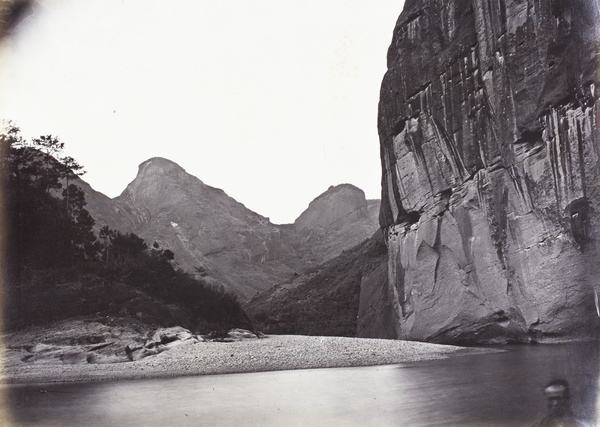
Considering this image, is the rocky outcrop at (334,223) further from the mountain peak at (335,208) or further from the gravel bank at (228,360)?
the gravel bank at (228,360)

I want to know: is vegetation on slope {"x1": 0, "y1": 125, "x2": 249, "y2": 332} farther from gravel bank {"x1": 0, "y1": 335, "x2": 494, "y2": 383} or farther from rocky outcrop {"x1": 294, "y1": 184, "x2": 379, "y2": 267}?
rocky outcrop {"x1": 294, "y1": 184, "x2": 379, "y2": 267}

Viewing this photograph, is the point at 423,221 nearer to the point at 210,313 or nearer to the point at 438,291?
the point at 438,291

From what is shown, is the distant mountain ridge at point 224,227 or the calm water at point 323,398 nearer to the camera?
the calm water at point 323,398

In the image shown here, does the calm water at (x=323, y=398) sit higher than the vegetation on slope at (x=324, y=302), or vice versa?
the vegetation on slope at (x=324, y=302)

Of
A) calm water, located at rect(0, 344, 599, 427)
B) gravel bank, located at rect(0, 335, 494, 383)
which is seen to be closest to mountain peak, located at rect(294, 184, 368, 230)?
gravel bank, located at rect(0, 335, 494, 383)

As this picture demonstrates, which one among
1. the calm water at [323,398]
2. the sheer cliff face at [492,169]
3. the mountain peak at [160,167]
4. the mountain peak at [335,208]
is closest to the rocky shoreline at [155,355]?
the calm water at [323,398]

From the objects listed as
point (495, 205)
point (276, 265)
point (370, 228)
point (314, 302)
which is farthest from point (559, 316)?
point (370, 228)

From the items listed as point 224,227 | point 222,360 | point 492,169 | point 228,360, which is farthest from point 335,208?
point 222,360
